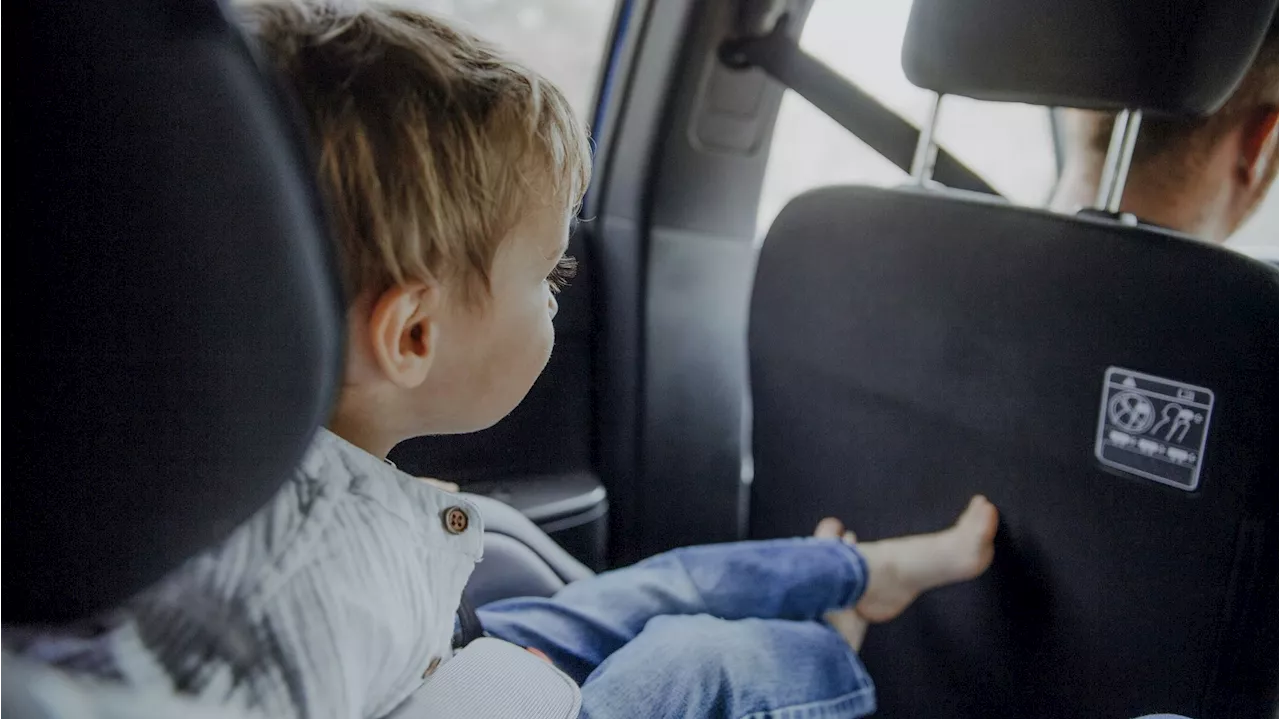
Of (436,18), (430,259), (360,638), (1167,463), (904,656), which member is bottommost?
(904,656)

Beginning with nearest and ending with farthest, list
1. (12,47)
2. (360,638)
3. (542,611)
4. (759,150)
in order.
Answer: (12,47), (360,638), (542,611), (759,150)

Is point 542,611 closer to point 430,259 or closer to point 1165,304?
point 430,259

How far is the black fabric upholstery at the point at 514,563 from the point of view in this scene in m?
1.29

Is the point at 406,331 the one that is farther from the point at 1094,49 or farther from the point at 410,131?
the point at 1094,49

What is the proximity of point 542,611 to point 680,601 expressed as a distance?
6.1 inches

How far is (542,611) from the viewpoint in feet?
3.80

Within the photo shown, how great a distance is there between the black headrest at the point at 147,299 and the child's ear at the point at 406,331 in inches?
5.4

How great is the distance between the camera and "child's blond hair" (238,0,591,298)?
60 centimetres

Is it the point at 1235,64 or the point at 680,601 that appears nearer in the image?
the point at 1235,64

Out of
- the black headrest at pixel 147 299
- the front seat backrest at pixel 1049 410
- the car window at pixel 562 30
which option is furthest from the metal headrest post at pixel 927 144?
the black headrest at pixel 147 299

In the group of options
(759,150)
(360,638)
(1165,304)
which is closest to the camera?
(360,638)

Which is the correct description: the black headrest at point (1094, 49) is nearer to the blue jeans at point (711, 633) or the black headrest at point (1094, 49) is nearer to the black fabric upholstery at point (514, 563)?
the blue jeans at point (711, 633)

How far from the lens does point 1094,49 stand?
981 millimetres

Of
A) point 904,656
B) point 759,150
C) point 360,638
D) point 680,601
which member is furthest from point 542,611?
point 759,150
